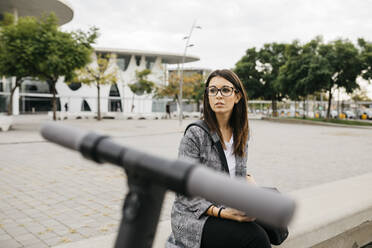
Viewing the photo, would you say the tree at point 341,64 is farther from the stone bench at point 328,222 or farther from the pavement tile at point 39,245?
the pavement tile at point 39,245

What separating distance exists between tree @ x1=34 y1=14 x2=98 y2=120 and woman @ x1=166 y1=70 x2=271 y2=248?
17.2 metres

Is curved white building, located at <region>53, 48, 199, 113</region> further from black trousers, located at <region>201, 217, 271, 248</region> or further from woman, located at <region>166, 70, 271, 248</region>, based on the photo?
black trousers, located at <region>201, 217, 271, 248</region>

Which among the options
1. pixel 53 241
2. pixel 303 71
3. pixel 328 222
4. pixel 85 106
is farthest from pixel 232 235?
pixel 85 106

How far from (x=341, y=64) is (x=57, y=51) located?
21.7 metres

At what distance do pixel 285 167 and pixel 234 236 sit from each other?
6.96 m

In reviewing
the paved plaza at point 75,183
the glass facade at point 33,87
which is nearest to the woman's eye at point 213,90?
the paved plaza at point 75,183

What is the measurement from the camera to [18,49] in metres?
17.5

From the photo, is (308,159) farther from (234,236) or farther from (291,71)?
(291,71)

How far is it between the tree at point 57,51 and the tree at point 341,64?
63.0 ft

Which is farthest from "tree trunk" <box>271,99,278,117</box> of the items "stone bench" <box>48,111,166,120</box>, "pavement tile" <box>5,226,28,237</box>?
"pavement tile" <box>5,226,28,237</box>

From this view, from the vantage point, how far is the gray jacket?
6.88 feet

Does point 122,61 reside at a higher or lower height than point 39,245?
higher

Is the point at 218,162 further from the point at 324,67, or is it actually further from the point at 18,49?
the point at 324,67

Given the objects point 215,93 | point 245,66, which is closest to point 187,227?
point 215,93
